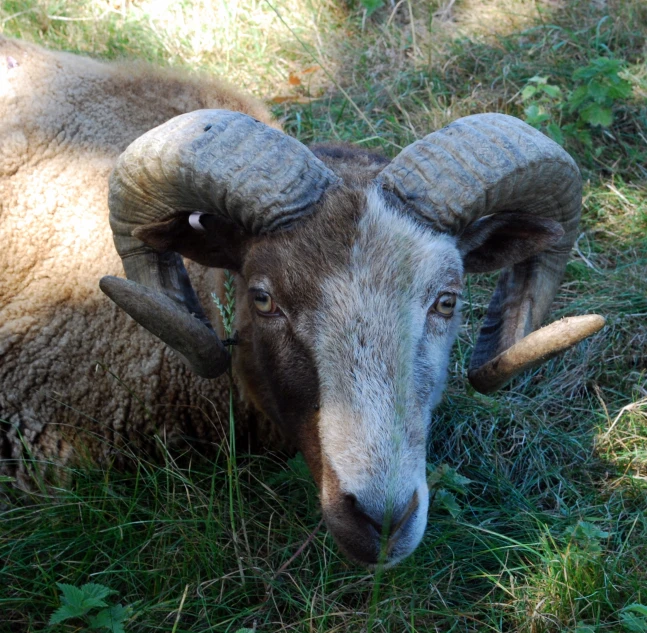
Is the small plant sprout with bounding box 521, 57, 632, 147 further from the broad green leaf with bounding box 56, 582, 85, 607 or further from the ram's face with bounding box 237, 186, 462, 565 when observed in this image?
the broad green leaf with bounding box 56, 582, 85, 607

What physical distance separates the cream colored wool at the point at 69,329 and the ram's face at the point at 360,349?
805 millimetres

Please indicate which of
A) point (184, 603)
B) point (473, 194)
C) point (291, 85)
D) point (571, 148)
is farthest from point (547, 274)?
point (291, 85)

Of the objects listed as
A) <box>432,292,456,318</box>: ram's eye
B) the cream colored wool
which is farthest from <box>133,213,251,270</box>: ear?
<box>432,292,456,318</box>: ram's eye

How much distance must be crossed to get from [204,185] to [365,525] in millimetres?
1545

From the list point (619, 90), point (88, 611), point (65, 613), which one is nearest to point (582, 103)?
point (619, 90)

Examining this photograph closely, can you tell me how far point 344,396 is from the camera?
125 inches

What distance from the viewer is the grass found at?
3494 millimetres

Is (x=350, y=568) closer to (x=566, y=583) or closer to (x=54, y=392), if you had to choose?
(x=566, y=583)

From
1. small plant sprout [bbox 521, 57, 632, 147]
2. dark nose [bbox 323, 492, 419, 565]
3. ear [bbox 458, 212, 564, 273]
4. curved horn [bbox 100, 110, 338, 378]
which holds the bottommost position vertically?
small plant sprout [bbox 521, 57, 632, 147]

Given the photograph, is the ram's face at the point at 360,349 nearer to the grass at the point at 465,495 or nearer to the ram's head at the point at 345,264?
the ram's head at the point at 345,264

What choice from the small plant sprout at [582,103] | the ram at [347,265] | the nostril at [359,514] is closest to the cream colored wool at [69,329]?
the ram at [347,265]

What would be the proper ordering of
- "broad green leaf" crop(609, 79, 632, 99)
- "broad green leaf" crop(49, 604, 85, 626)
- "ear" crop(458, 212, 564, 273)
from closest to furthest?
"broad green leaf" crop(49, 604, 85, 626) → "ear" crop(458, 212, 564, 273) → "broad green leaf" crop(609, 79, 632, 99)

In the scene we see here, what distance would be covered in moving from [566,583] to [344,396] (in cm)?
132

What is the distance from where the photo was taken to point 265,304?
11.7 ft
